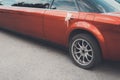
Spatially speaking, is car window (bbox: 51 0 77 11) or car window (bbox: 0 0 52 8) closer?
car window (bbox: 51 0 77 11)

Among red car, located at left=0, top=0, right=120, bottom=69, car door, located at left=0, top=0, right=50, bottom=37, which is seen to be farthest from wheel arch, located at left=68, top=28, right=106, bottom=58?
car door, located at left=0, top=0, right=50, bottom=37

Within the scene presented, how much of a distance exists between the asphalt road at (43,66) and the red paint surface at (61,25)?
0.38 metres

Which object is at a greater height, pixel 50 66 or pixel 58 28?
pixel 58 28

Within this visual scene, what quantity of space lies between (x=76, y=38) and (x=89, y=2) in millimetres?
Answer: 731

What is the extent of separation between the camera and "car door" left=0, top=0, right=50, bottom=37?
18.0 feet

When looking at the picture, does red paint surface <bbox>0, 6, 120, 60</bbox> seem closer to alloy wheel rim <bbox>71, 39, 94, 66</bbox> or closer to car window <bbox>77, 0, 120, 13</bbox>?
car window <bbox>77, 0, 120, 13</bbox>

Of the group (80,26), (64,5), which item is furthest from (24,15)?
(80,26)

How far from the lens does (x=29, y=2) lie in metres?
5.94

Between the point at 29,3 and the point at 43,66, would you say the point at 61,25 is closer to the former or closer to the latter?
the point at 43,66

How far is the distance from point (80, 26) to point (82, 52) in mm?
561

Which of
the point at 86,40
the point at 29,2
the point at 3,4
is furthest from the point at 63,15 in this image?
the point at 3,4

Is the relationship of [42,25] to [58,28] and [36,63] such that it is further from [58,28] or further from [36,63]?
[36,63]

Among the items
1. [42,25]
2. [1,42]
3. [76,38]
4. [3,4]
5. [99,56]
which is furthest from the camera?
[3,4]

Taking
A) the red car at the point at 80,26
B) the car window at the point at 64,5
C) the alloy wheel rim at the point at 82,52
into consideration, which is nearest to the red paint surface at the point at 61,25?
the red car at the point at 80,26
